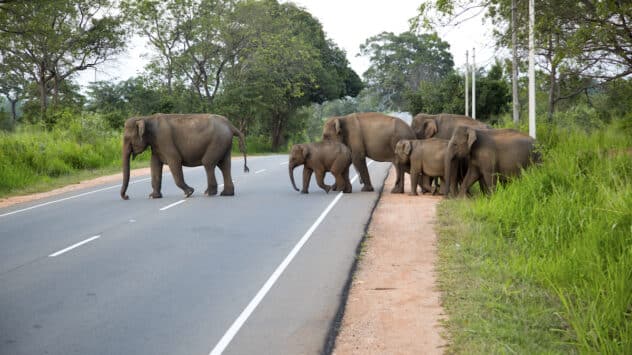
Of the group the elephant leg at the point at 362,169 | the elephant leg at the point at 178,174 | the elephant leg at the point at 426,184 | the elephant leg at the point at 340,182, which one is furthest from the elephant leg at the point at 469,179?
the elephant leg at the point at 178,174

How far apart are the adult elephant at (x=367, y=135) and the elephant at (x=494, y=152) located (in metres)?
3.57

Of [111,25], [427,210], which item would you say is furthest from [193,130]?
[111,25]

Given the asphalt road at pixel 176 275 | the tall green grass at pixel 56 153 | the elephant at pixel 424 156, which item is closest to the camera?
the asphalt road at pixel 176 275

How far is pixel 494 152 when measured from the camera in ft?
52.1

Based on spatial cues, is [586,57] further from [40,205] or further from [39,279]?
[39,279]

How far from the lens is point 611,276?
8.11 m

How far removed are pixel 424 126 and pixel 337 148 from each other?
8.73ft

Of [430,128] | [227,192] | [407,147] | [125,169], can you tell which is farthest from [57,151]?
A: [407,147]

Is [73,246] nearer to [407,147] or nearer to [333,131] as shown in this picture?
[407,147]

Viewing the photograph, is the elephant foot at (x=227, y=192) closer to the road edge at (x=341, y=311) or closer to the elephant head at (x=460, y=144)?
the elephant head at (x=460, y=144)

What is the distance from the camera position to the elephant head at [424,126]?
20156mm

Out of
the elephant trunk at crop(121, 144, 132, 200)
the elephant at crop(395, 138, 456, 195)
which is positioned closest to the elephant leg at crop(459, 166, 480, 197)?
the elephant at crop(395, 138, 456, 195)

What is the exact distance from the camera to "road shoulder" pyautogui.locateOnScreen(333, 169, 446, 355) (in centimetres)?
716

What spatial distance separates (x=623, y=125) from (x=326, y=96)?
4396 cm
